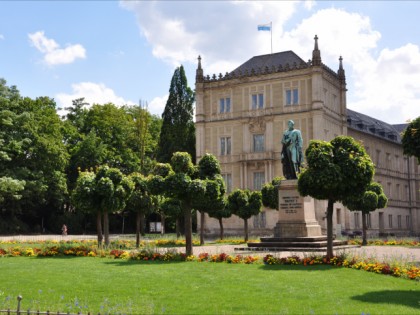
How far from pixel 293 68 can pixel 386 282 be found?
42268 millimetres

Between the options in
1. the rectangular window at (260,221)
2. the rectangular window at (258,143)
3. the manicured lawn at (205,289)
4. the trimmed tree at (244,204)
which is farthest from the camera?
the rectangular window at (258,143)

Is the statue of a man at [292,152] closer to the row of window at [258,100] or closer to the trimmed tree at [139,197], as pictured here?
the trimmed tree at [139,197]

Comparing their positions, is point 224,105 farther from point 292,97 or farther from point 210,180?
point 210,180

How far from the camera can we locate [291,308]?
459 inches

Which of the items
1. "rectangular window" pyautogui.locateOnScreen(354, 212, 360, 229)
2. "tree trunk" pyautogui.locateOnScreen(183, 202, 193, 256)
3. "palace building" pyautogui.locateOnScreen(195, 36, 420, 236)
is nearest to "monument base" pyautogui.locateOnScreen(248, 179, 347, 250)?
"tree trunk" pyautogui.locateOnScreen(183, 202, 193, 256)

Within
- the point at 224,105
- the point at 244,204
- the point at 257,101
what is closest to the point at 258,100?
the point at 257,101

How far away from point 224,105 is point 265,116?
206 inches

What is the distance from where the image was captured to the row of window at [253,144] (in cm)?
5731

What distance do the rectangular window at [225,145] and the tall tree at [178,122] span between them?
8.28 m

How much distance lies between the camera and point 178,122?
67.8m

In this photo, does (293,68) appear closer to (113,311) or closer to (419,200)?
(419,200)

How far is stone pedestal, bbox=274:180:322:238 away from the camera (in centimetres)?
2750

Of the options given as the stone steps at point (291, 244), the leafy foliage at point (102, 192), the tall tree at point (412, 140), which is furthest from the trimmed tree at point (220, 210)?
the tall tree at point (412, 140)

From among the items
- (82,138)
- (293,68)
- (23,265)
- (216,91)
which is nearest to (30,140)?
(82,138)
